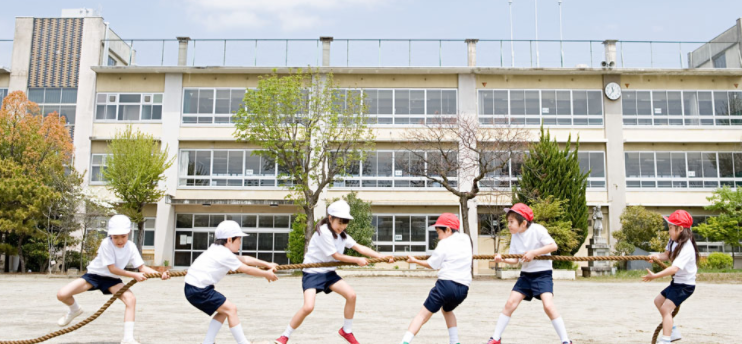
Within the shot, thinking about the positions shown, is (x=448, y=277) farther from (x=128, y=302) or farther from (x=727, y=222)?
(x=727, y=222)

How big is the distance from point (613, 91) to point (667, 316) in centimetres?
2691

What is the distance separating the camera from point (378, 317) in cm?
1103

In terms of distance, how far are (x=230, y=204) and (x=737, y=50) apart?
30.2m

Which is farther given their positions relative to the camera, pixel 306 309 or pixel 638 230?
pixel 638 230

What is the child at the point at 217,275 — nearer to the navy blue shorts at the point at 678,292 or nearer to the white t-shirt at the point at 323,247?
the white t-shirt at the point at 323,247

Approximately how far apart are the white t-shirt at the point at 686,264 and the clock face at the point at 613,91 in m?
26.4

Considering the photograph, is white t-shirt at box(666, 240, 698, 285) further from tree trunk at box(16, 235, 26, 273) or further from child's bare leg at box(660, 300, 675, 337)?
tree trunk at box(16, 235, 26, 273)

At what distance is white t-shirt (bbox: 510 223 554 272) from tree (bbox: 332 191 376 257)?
20364 millimetres

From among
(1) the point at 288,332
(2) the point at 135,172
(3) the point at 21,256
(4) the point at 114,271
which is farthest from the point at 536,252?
(3) the point at 21,256

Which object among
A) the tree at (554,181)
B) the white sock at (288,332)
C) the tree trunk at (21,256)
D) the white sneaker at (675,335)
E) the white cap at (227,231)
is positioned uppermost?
the tree at (554,181)

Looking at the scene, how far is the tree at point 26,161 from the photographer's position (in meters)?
24.5

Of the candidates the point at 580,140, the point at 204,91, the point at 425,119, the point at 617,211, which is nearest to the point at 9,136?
the point at 204,91

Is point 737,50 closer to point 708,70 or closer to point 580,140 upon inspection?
point 708,70

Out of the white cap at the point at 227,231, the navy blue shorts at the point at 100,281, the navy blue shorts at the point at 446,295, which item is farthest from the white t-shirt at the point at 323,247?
the navy blue shorts at the point at 100,281
